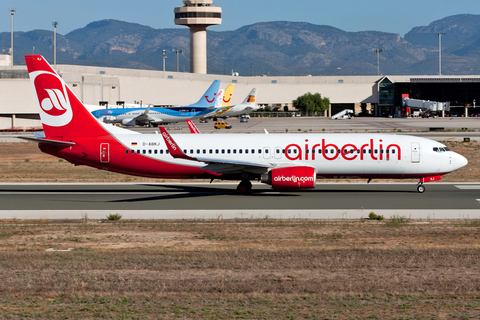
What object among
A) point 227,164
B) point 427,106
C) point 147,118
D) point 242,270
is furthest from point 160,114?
point 242,270

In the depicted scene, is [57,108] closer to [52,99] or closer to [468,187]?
[52,99]

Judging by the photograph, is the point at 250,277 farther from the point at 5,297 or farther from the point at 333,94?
the point at 333,94

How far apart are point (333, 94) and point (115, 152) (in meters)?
163

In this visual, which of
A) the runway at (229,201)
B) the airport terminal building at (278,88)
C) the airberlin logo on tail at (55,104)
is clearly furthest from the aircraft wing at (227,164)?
the airport terminal building at (278,88)

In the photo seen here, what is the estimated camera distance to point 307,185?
30047mm

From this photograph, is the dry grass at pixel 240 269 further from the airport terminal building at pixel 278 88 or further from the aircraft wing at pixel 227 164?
the airport terminal building at pixel 278 88

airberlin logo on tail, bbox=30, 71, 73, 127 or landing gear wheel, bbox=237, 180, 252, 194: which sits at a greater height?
airberlin logo on tail, bbox=30, 71, 73, 127

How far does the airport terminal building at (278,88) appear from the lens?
154125 millimetres

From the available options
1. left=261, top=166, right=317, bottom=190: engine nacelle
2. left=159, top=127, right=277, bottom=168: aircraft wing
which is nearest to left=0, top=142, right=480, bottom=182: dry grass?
left=159, top=127, right=277, bottom=168: aircraft wing

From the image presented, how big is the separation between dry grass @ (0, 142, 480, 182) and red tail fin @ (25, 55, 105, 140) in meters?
7.77

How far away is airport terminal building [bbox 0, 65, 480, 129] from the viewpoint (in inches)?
6068

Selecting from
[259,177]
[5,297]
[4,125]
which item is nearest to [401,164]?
[259,177]

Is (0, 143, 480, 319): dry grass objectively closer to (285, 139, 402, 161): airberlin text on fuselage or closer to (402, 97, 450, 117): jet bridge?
(285, 139, 402, 161): airberlin text on fuselage

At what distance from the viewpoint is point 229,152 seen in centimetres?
3228
